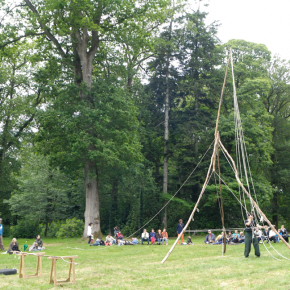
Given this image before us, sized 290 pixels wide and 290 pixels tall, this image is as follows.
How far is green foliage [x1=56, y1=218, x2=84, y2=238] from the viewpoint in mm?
29594

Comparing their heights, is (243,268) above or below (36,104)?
below

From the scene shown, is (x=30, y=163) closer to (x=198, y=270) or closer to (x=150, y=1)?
(x=150, y=1)

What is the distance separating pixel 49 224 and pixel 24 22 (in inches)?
736

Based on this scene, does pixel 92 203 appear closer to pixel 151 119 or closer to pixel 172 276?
pixel 151 119

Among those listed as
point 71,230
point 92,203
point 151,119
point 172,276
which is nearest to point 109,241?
point 92,203

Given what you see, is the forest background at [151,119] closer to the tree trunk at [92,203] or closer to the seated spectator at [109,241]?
the tree trunk at [92,203]

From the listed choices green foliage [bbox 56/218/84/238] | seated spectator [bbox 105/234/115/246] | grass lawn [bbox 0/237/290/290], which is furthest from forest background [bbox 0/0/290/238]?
grass lawn [bbox 0/237/290/290]

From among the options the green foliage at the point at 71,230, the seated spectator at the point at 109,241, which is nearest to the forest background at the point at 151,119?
the green foliage at the point at 71,230

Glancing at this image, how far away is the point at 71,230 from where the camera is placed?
30.2m

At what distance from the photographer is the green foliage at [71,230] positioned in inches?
1165

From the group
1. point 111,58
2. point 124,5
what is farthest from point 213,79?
point 124,5

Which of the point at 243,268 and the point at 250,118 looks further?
the point at 250,118

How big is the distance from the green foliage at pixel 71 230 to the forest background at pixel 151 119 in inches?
3.2

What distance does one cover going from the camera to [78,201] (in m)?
33.9
